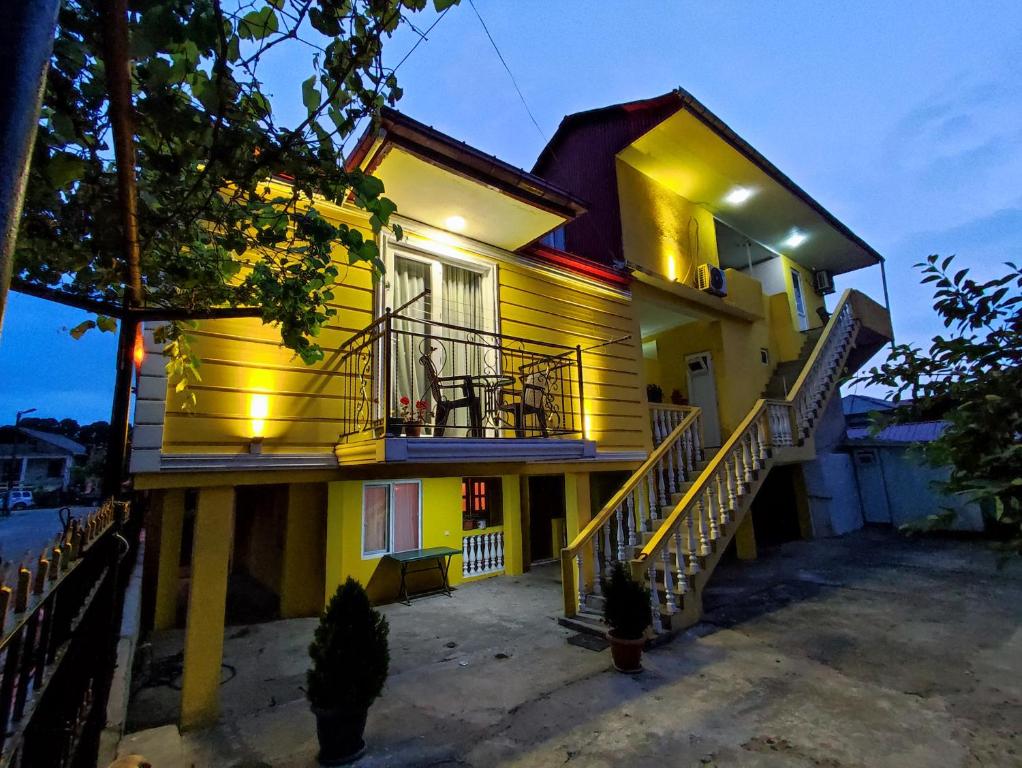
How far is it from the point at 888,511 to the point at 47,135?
17.1 meters

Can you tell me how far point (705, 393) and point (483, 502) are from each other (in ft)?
19.1

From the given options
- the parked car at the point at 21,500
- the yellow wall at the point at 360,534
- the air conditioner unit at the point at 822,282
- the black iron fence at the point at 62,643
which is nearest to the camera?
the black iron fence at the point at 62,643

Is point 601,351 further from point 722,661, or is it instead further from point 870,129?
point 870,129

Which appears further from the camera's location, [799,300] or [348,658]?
[799,300]

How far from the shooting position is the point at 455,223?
686 centimetres

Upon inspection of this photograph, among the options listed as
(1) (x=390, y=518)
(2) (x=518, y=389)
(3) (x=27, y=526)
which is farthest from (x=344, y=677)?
(3) (x=27, y=526)

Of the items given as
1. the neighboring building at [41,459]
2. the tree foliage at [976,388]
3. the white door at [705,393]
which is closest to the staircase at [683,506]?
the white door at [705,393]

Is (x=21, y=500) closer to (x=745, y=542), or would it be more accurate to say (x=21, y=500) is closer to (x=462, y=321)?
(x=462, y=321)

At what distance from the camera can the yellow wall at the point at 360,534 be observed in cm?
907

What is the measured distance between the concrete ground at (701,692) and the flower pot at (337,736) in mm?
202

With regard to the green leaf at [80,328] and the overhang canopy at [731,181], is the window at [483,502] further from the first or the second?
the green leaf at [80,328]

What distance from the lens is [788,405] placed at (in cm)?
973

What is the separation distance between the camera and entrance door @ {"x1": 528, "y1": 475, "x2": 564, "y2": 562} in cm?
1300

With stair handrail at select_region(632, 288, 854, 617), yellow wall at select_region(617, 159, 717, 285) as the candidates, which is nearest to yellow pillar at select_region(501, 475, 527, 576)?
stair handrail at select_region(632, 288, 854, 617)
